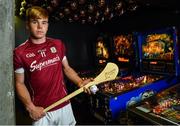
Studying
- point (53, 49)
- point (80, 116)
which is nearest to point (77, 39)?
point (80, 116)

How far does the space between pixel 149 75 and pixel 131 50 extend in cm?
64

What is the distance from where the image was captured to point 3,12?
2.51 feet

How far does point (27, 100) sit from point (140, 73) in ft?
7.91

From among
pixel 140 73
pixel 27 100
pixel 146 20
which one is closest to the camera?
pixel 27 100

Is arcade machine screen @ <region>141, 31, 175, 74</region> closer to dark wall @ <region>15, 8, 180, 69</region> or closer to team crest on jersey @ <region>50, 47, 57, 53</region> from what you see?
dark wall @ <region>15, 8, 180, 69</region>

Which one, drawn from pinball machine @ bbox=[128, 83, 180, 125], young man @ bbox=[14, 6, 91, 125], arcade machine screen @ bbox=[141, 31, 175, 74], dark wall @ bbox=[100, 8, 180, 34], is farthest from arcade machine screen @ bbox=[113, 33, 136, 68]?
young man @ bbox=[14, 6, 91, 125]

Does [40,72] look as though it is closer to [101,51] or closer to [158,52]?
[158,52]

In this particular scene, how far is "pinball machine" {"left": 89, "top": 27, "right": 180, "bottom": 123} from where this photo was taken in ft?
8.23

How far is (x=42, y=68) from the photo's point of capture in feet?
5.14

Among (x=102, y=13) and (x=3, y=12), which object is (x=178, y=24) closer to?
(x=102, y=13)

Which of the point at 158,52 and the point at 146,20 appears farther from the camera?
the point at 146,20

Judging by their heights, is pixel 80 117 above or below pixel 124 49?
below

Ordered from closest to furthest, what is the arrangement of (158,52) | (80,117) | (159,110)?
(159,110)
(158,52)
(80,117)

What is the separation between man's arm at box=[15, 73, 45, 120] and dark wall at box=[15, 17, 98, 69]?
12.0 feet
